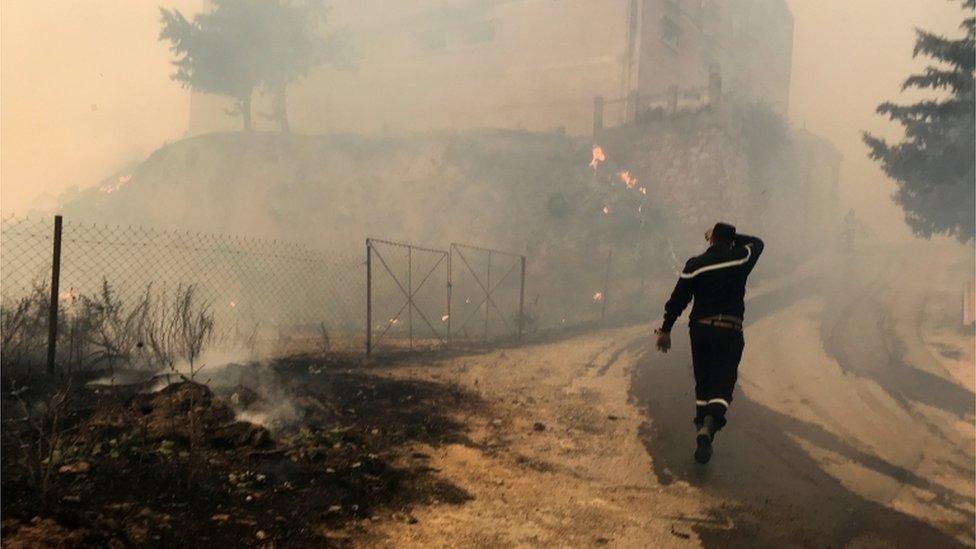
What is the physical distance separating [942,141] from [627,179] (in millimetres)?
11177

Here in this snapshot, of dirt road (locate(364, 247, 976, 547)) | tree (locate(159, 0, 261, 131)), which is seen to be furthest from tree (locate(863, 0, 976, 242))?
tree (locate(159, 0, 261, 131))

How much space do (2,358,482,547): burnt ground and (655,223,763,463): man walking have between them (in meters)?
2.09

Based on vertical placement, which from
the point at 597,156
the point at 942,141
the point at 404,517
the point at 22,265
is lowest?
the point at 404,517

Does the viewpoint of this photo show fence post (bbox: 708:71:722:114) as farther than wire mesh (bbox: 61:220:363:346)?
Yes

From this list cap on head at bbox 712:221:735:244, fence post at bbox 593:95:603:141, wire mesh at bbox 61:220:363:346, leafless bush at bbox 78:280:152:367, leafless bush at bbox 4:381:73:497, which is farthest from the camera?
fence post at bbox 593:95:603:141

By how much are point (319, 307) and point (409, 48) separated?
2170 centimetres

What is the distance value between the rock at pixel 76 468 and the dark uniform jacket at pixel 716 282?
4299mm

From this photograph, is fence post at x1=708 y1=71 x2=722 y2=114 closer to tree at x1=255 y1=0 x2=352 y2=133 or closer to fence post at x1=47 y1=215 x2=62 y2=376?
tree at x1=255 y1=0 x2=352 y2=133

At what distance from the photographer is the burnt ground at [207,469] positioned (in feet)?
8.98

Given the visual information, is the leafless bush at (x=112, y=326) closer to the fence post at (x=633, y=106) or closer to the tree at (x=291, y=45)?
the fence post at (x=633, y=106)

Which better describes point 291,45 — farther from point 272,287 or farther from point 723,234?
point 723,234

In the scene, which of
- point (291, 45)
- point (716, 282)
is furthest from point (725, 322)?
point (291, 45)

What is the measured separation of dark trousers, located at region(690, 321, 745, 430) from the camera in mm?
4500

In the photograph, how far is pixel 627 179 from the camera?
76.9 ft
